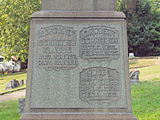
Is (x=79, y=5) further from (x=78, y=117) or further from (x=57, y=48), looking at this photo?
(x=78, y=117)

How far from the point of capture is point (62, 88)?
4.00 meters

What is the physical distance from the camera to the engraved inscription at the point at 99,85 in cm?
399

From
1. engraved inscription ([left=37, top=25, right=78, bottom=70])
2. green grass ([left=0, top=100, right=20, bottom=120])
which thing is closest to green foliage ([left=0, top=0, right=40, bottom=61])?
green grass ([left=0, top=100, right=20, bottom=120])

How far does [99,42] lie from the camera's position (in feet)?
13.8

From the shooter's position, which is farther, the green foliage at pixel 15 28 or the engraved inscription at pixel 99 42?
the green foliage at pixel 15 28

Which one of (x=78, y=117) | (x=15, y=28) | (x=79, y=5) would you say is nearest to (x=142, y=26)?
(x=15, y=28)

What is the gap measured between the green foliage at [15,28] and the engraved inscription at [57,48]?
9.76 m

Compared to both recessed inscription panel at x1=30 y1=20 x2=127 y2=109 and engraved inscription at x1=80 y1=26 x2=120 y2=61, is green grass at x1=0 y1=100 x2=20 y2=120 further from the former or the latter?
engraved inscription at x1=80 y1=26 x2=120 y2=61

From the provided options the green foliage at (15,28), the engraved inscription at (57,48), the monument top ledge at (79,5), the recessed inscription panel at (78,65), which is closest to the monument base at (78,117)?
the recessed inscription panel at (78,65)

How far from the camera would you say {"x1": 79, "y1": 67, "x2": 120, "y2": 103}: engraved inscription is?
3.99 m

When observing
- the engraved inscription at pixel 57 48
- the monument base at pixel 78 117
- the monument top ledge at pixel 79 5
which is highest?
the monument top ledge at pixel 79 5

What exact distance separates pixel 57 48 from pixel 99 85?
1253mm

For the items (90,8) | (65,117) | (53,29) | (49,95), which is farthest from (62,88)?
(90,8)

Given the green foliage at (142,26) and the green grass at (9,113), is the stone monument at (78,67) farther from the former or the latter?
the green foliage at (142,26)
